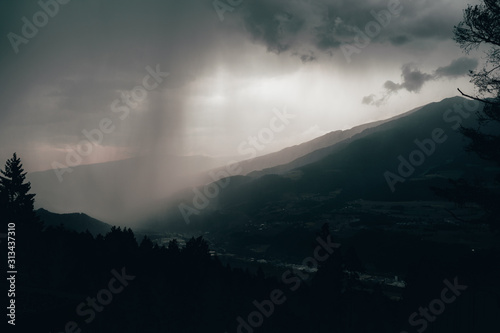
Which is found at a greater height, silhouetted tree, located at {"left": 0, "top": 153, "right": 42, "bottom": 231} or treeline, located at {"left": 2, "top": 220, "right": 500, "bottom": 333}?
silhouetted tree, located at {"left": 0, "top": 153, "right": 42, "bottom": 231}

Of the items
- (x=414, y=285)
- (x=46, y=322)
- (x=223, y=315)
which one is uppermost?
(x=46, y=322)

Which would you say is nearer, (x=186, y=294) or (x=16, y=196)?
(x=186, y=294)

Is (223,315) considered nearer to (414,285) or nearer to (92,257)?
(92,257)

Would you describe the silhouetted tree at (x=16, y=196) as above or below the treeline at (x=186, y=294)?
above

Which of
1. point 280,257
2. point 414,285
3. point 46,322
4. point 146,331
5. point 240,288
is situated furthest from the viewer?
point 280,257

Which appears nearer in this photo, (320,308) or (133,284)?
(133,284)

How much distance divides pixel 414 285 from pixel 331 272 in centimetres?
2271

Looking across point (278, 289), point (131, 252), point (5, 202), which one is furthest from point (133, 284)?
point (5, 202)

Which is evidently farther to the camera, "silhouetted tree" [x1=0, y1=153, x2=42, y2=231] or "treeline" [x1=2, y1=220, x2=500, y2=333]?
"silhouetted tree" [x1=0, y1=153, x2=42, y2=231]

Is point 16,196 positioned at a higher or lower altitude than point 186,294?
higher

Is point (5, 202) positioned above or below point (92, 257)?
above

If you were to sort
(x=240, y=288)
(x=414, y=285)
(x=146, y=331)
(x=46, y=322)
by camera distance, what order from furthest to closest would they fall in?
(x=414, y=285) → (x=240, y=288) → (x=146, y=331) → (x=46, y=322)

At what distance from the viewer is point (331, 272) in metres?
42.6

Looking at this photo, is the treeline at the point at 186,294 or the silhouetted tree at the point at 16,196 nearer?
the treeline at the point at 186,294
